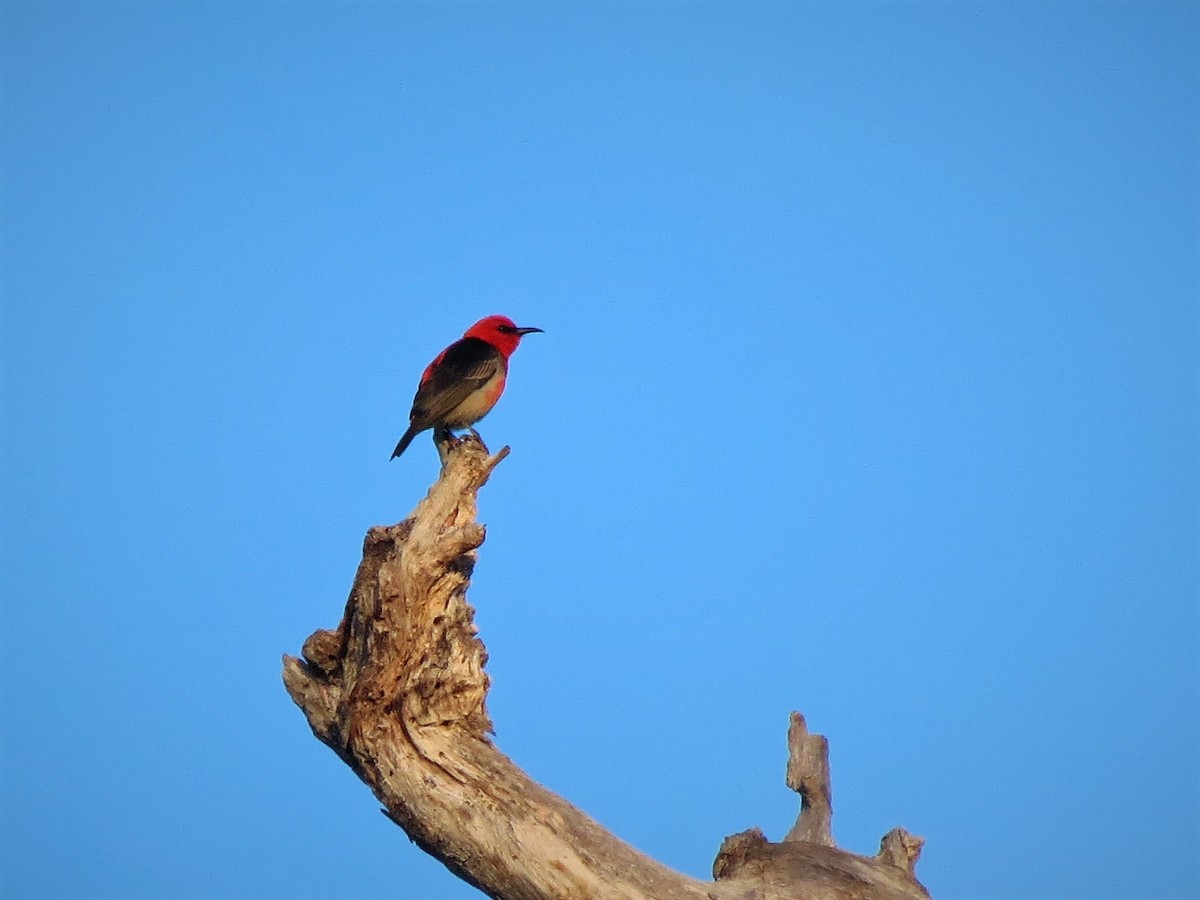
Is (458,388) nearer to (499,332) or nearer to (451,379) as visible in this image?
(451,379)

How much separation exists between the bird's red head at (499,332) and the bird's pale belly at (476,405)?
43 cm

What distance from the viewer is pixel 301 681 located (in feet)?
24.4

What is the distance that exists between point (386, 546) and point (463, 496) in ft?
2.46

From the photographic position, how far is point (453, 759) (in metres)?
7.27

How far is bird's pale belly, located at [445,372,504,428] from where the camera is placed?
928 cm

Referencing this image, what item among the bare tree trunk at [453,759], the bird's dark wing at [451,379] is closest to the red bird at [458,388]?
the bird's dark wing at [451,379]

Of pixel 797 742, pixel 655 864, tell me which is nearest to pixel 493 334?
pixel 797 742

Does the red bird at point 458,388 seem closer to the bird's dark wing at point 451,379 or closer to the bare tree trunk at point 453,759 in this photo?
the bird's dark wing at point 451,379

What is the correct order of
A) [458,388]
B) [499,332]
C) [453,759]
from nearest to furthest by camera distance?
[453,759], [458,388], [499,332]

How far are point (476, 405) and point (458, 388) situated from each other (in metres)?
0.20

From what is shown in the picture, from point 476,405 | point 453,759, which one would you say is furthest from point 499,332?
point 453,759

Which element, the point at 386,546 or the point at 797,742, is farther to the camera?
the point at 797,742

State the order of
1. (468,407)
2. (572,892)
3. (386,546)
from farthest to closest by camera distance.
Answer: (468,407), (386,546), (572,892)

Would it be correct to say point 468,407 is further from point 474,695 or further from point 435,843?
point 435,843
